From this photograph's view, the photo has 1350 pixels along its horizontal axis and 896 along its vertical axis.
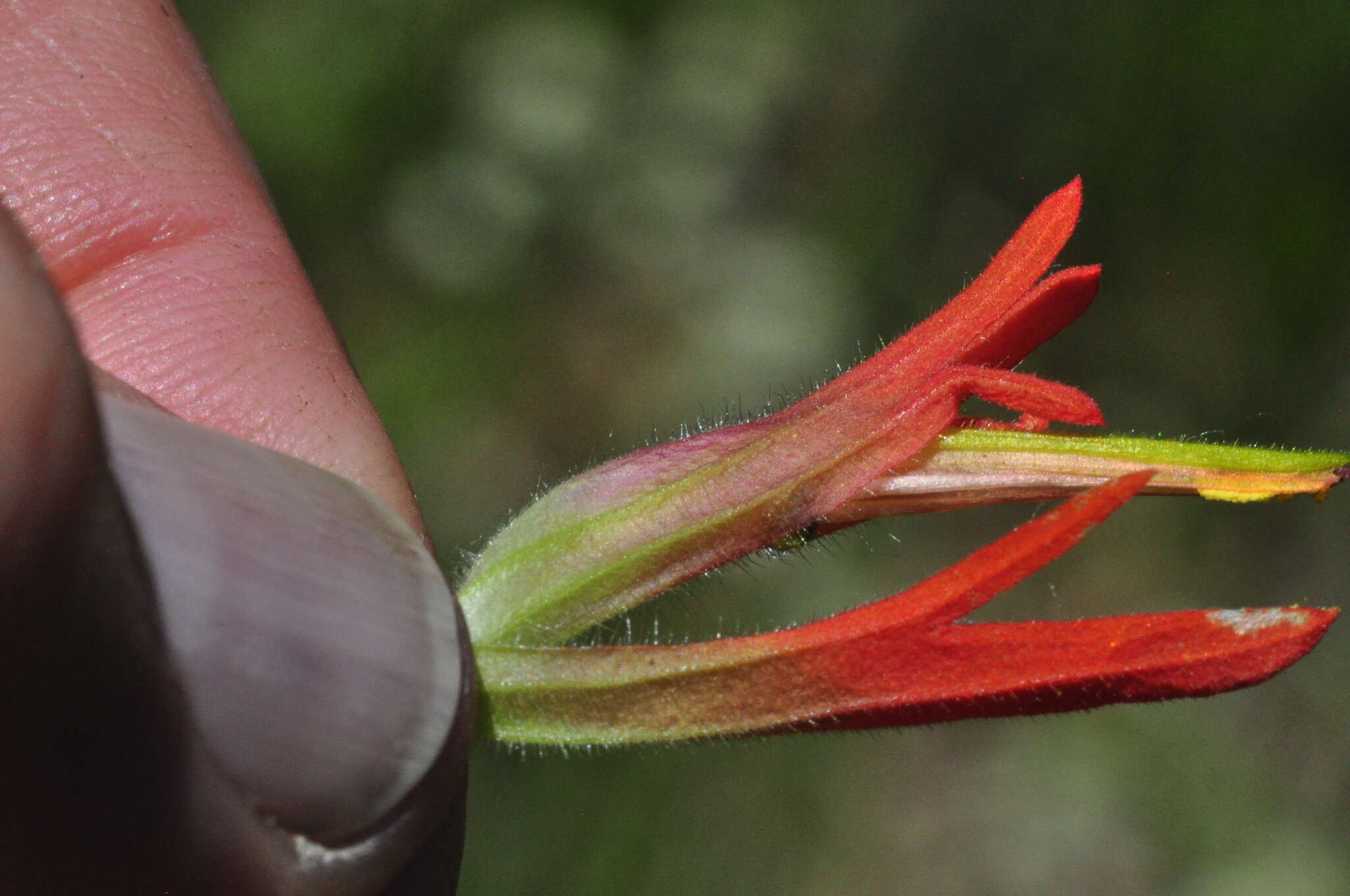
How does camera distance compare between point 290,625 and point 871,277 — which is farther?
point 871,277

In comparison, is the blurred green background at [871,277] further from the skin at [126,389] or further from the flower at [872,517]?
the flower at [872,517]

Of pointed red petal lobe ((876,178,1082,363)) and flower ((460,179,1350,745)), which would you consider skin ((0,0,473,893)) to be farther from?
pointed red petal lobe ((876,178,1082,363))

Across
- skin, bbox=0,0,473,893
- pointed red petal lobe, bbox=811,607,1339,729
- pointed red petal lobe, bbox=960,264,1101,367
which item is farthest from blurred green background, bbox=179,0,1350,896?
pointed red petal lobe, bbox=811,607,1339,729

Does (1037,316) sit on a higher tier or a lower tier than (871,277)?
higher

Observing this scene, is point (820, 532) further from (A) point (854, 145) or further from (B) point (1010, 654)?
(A) point (854, 145)

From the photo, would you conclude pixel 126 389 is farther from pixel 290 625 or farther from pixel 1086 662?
pixel 1086 662

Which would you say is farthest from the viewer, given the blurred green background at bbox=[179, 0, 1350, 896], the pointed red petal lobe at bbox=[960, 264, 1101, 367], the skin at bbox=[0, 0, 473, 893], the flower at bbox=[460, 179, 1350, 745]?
the blurred green background at bbox=[179, 0, 1350, 896]

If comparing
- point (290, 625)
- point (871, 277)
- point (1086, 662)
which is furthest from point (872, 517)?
point (871, 277)
